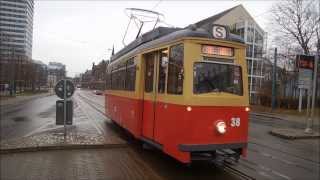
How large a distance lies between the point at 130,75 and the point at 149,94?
2.30 metres

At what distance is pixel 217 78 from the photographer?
8734 millimetres

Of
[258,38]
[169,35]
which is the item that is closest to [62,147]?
[169,35]

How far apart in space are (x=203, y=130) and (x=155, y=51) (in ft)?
8.83

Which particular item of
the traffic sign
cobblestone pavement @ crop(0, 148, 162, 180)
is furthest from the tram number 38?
the traffic sign

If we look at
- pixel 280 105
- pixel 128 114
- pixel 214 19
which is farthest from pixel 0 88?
pixel 128 114

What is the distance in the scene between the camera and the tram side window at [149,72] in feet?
34.3

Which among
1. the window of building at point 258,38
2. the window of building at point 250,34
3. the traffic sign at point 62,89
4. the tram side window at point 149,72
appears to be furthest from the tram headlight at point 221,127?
the window of building at point 258,38

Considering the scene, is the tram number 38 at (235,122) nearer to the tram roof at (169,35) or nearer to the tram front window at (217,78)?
the tram front window at (217,78)

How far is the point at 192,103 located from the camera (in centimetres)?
837

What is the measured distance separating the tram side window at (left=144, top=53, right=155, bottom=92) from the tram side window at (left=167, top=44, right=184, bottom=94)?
130 cm

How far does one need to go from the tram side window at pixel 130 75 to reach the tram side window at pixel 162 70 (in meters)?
2.12

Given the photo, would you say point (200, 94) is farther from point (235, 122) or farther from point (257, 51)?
point (257, 51)

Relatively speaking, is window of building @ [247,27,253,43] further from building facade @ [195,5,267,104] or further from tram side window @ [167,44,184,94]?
tram side window @ [167,44,184,94]

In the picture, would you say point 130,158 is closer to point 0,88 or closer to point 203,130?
point 203,130
